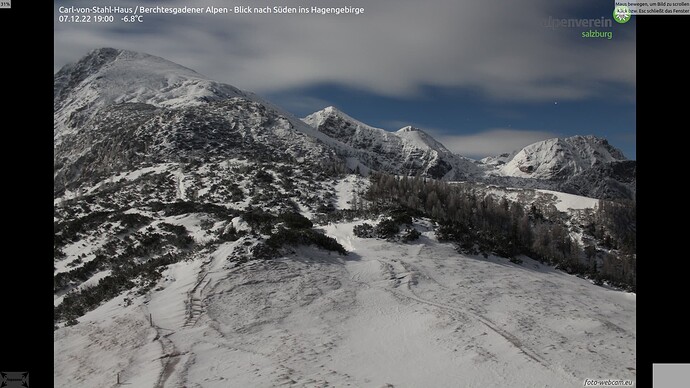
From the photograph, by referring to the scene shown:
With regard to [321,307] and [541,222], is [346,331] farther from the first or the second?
[541,222]

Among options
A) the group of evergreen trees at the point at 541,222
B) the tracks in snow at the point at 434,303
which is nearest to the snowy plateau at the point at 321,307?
the tracks in snow at the point at 434,303

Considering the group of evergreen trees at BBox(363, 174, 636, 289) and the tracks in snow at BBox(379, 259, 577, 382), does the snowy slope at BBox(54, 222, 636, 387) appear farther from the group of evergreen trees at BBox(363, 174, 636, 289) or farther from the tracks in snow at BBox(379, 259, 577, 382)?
the group of evergreen trees at BBox(363, 174, 636, 289)

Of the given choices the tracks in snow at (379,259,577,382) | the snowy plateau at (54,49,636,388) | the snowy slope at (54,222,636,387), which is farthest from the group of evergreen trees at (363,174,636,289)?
the snowy slope at (54,222,636,387)

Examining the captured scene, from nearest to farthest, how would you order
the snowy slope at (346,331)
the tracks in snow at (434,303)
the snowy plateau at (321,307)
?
the snowy slope at (346,331) → the snowy plateau at (321,307) → the tracks in snow at (434,303)

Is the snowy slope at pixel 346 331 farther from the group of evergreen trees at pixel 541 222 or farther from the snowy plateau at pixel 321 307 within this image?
the group of evergreen trees at pixel 541 222

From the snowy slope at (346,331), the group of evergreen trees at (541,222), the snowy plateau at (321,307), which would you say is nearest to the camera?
the snowy slope at (346,331)

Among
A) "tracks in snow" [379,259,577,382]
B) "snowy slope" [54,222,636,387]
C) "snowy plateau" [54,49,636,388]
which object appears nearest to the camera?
"snowy slope" [54,222,636,387]

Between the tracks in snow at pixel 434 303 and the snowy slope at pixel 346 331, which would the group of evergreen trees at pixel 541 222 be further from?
the snowy slope at pixel 346 331

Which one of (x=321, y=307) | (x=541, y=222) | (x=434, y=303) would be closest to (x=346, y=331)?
(x=321, y=307)

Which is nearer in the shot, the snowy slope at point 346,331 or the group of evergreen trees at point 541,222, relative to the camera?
the snowy slope at point 346,331
